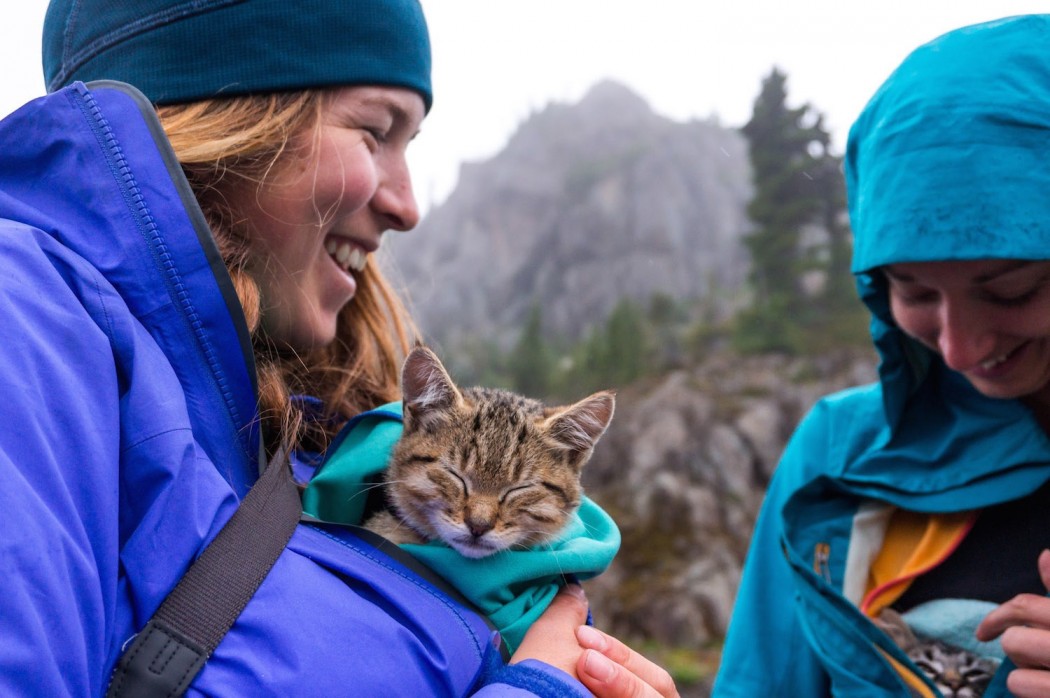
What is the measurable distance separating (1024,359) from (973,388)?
14.1 inches

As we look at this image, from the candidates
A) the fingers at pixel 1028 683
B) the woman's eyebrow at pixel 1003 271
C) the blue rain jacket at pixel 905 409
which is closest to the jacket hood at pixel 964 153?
the blue rain jacket at pixel 905 409

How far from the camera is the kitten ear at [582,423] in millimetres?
2504

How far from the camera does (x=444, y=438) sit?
2504 millimetres

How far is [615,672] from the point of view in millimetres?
1754

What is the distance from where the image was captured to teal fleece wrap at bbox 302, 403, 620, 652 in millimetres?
1941

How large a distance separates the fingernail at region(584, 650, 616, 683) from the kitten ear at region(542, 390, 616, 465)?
0.89 meters

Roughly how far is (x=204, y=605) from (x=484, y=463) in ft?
4.10

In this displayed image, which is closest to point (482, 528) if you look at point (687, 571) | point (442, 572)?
Result: point (442, 572)

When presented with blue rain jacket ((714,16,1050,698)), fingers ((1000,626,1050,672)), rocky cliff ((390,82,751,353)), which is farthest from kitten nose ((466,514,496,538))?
rocky cliff ((390,82,751,353))

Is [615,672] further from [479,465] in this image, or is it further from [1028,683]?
[1028,683]

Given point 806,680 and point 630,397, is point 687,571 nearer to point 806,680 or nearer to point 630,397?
point 630,397

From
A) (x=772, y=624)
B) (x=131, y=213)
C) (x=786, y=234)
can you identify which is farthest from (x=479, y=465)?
(x=786, y=234)

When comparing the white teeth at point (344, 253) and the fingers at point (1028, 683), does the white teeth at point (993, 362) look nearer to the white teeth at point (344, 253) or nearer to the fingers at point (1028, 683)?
the fingers at point (1028, 683)

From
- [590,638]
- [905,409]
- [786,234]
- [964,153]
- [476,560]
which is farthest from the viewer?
[786,234]
